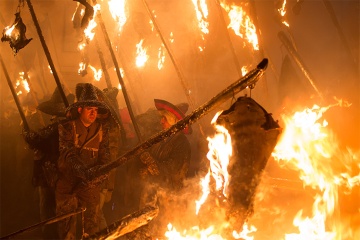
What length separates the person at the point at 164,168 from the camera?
793 centimetres

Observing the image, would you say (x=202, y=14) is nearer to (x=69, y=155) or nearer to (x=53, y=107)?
(x=53, y=107)

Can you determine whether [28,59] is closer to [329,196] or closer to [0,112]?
[0,112]

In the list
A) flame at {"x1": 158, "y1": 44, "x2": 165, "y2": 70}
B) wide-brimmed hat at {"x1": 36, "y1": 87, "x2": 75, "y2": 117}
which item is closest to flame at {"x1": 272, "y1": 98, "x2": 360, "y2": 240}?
wide-brimmed hat at {"x1": 36, "y1": 87, "x2": 75, "y2": 117}

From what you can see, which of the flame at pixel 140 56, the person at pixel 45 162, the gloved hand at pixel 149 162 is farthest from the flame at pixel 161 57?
the person at pixel 45 162

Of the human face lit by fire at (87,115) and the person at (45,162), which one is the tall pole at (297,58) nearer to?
the human face lit by fire at (87,115)

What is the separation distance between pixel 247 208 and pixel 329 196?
156 inches

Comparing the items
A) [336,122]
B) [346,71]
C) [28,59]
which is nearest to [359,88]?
[346,71]

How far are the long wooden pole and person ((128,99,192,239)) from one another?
2.27m

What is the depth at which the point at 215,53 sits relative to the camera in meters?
14.6

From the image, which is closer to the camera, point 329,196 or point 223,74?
point 329,196

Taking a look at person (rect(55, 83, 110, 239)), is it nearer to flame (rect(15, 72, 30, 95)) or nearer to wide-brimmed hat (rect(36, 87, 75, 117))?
wide-brimmed hat (rect(36, 87, 75, 117))

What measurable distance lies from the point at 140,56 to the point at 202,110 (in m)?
14.2

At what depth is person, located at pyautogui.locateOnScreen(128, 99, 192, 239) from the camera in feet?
26.0

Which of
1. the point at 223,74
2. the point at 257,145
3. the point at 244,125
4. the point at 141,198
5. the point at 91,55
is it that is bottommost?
the point at 257,145
